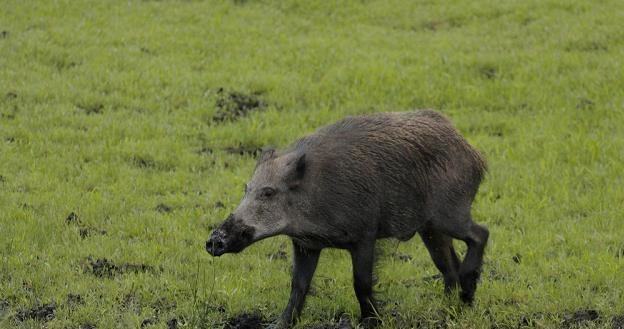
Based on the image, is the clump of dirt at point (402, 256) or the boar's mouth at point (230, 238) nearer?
the boar's mouth at point (230, 238)

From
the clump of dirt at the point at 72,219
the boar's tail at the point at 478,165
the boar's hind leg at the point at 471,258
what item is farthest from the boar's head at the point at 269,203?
the clump of dirt at the point at 72,219

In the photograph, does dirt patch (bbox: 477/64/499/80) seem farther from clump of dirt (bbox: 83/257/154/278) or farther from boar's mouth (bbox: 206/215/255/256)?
boar's mouth (bbox: 206/215/255/256)

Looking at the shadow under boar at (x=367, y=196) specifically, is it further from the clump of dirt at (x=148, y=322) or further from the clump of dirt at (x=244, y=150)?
the clump of dirt at (x=244, y=150)

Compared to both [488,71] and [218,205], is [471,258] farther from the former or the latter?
[488,71]

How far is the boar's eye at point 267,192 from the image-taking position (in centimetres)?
716

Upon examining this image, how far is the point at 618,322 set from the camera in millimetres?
7418

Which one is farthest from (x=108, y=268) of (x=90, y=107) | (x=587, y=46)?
(x=587, y=46)

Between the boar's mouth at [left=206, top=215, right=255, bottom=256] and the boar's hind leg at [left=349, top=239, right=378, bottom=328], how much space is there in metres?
0.86

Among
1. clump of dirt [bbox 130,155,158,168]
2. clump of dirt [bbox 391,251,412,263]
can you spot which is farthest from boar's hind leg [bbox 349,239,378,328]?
clump of dirt [bbox 130,155,158,168]

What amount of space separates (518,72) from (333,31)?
10.2 feet

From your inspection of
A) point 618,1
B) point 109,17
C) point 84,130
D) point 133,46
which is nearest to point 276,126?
point 84,130

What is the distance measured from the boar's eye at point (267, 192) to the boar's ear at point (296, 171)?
0.14m

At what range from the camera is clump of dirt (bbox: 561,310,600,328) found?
7.44 m

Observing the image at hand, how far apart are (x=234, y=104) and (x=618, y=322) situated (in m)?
6.44
